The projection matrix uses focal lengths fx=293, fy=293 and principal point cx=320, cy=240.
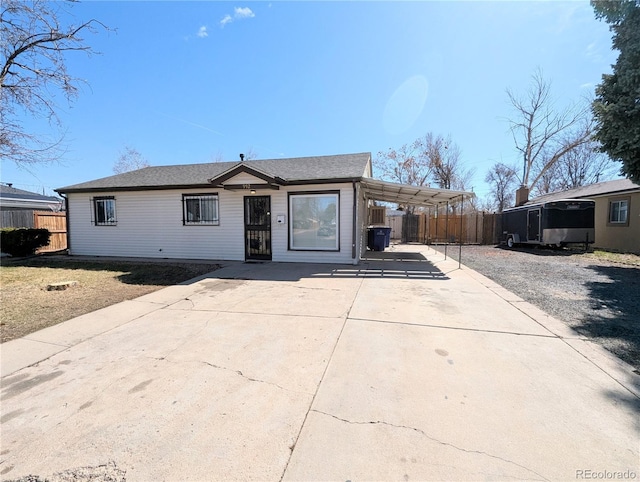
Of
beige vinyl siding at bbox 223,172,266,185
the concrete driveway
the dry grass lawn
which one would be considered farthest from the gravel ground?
the dry grass lawn

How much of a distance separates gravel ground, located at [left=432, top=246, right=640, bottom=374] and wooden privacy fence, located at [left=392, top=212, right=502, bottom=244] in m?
8.24

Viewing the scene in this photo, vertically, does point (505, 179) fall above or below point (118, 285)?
above

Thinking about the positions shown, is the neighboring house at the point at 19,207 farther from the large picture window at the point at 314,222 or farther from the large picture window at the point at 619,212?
the large picture window at the point at 619,212

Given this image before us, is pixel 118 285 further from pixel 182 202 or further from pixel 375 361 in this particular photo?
pixel 375 361

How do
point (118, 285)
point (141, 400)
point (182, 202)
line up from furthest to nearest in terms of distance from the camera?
1. point (182, 202)
2. point (118, 285)
3. point (141, 400)

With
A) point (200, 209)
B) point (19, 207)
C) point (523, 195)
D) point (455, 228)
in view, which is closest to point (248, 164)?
point (200, 209)

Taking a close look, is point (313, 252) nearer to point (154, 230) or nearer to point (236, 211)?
point (236, 211)

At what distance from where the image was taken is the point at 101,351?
359cm

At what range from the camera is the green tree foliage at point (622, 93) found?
7945 millimetres

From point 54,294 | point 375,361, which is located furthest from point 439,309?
point 54,294

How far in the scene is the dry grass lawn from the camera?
4801 mm

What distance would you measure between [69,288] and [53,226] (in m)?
12.5

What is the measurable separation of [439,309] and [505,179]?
39313 mm

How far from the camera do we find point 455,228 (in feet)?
61.0
